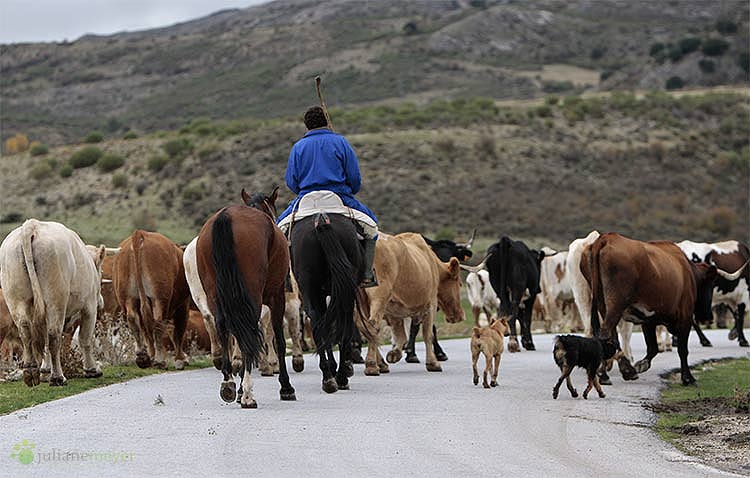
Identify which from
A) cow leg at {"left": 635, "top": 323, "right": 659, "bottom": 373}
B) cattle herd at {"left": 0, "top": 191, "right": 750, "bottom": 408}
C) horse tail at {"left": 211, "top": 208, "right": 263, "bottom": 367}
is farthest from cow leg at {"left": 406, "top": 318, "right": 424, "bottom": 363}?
horse tail at {"left": 211, "top": 208, "right": 263, "bottom": 367}

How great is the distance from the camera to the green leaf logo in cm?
845

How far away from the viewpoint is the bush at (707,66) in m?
112

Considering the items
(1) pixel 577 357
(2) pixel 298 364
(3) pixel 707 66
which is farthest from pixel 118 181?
(3) pixel 707 66

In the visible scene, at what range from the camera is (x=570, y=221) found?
194 feet

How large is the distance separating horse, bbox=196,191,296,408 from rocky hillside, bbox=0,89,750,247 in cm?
4251

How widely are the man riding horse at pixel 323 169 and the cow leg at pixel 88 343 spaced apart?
2.64m

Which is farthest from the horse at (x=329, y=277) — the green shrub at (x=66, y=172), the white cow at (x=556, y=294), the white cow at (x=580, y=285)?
the green shrub at (x=66, y=172)

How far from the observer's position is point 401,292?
16.5m

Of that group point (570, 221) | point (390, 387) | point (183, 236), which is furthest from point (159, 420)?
point (570, 221)

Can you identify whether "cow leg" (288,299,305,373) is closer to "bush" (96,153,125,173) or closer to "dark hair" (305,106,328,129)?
"dark hair" (305,106,328,129)

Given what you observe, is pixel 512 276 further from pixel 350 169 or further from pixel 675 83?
pixel 675 83

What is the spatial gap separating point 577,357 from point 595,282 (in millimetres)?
2550

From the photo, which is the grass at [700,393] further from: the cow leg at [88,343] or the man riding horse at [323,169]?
the cow leg at [88,343]

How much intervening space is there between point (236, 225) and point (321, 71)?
109 metres
